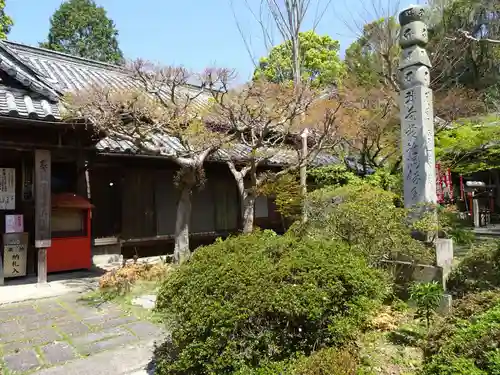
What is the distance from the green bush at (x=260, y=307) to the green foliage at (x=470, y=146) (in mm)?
10325

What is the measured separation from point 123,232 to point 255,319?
801cm

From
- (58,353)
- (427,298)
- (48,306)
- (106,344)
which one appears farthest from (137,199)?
(427,298)

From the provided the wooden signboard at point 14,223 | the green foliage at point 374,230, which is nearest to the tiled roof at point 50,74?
the wooden signboard at point 14,223

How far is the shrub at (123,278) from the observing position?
717 cm

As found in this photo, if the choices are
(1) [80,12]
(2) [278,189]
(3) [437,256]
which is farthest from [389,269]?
(1) [80,12]

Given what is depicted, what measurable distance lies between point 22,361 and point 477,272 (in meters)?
5.99

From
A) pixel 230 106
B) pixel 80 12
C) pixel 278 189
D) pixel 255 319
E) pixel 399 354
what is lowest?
pixel 399 354

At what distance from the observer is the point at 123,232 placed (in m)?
10.5

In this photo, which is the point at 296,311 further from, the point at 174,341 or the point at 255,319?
the point at 174,341

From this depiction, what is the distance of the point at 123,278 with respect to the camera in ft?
23.7

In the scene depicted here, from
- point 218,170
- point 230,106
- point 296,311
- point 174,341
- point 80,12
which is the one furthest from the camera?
point 80,12

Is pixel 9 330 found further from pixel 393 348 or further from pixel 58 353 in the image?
pixel 393 348

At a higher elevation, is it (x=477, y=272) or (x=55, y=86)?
(x=55, y=86)

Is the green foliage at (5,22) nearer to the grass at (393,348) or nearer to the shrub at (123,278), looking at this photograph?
the shrub at (123,278)
